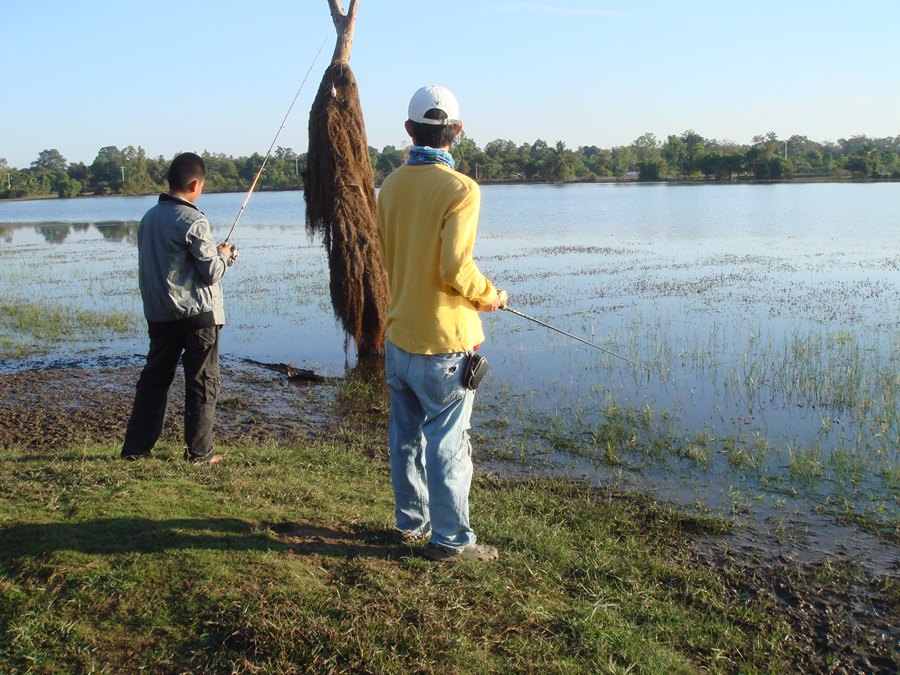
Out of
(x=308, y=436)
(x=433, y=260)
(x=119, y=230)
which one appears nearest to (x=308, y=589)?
(x=433, y=260)

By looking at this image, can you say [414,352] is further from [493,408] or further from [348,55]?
[348,55]

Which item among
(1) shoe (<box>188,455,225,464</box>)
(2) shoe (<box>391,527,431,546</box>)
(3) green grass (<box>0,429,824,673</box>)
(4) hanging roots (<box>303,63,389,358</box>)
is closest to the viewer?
(3) green grass (<box>0,429,824,673</box>)

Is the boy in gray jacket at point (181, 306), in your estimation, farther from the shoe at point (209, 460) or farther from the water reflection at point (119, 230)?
the water reflection at point (119, 230)

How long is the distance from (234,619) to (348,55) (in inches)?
336

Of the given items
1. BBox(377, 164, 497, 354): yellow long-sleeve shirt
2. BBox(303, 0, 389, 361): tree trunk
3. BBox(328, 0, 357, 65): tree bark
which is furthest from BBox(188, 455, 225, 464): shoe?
BBox(328, 0, 357, 65): tree bark

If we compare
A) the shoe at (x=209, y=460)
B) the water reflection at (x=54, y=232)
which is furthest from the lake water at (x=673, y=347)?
the water reflection at (x=54, y=232)

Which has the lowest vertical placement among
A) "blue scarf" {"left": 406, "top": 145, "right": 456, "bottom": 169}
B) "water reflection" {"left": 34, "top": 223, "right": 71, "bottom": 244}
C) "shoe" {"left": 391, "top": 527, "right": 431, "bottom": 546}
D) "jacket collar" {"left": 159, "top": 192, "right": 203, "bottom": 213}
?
"shoe" {"left": 391, "top": 527, "right": 431, "bottom": 546}

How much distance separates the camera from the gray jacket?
4.92 meters

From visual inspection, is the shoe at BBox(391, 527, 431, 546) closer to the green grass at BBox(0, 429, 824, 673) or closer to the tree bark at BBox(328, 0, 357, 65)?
the green grass at BBox(0, 429, 824, 673)

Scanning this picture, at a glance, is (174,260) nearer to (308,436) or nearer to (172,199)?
(172,199)

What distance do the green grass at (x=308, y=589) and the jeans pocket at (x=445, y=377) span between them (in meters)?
0.82

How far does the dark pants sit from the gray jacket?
16cm

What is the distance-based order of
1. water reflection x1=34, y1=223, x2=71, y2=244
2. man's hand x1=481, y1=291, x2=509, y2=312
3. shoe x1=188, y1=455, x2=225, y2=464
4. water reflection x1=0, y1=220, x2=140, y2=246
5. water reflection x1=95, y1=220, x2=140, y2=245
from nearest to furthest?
man's hand x1=481, y1=291, x2=509, y2=312, shoe x1=188, y1=455, x2=225, y2=464, water reflection x1=95, y1=220, x2=140, y2=245, water reflection x1=0, y1=220, x2=140, y2=246, water reflection x1=34, y1=223, x2=71, y2=244

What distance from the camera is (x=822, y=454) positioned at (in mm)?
7113
